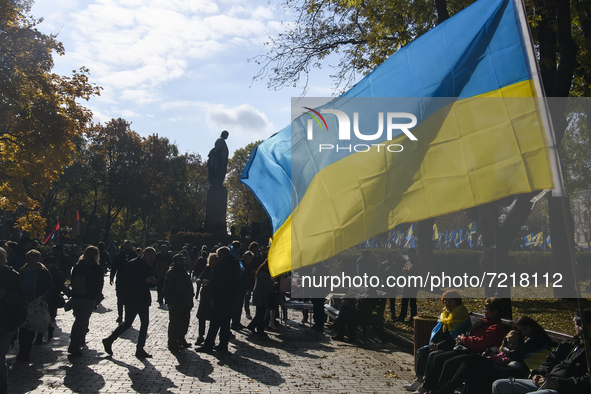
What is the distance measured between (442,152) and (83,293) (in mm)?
6690

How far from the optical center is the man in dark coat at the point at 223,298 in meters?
9.47

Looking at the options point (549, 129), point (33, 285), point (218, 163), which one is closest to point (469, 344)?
point (549, 129)

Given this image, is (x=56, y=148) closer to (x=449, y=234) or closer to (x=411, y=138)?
(x=411, y=138)

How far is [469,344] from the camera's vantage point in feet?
20.4

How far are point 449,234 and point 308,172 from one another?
190ft

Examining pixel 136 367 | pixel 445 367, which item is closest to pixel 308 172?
pixel 445 367

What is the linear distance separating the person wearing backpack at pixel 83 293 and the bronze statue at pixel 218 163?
27266mm

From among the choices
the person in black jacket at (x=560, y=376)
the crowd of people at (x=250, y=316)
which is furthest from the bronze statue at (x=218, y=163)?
the person in black jacket at (x=560, y=376)

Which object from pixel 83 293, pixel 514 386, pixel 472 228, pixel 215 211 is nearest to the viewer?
pixel 514 386

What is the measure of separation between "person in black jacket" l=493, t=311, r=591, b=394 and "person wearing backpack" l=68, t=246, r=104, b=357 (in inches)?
259

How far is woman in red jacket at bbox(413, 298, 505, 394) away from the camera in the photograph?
617cm

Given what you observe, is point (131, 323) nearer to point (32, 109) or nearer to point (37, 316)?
point (37, 316)

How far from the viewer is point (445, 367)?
6273 millimetres

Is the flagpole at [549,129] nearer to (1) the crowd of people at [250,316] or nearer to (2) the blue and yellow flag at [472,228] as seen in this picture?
(1) the crowd of people at [250,316]
